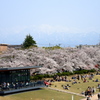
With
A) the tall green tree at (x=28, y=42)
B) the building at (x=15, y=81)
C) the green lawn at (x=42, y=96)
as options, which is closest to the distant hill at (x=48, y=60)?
the building at (x=15, y=81)

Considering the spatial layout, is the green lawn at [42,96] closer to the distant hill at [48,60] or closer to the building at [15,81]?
the building at [15,81]

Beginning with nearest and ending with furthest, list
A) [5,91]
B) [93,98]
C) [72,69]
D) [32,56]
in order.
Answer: [5,91] < [93,98] < [32,56] < [72,69]

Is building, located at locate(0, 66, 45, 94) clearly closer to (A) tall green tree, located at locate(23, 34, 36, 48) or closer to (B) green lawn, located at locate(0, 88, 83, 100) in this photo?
(B) green lawn, located at locate(0, 88, 83, 100)

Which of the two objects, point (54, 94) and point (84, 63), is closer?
point (54, 94)

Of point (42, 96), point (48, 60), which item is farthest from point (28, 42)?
point (42, 96)

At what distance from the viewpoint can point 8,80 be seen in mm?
38219

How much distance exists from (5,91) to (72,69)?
2907 centimetres

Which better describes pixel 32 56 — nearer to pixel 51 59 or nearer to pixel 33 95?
pixel 51 59

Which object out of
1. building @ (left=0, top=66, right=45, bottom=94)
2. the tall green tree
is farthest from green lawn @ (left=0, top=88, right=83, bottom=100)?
the tall green tree

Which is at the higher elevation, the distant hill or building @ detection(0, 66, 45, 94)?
the distant hill

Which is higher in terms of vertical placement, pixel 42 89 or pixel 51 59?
pixel 51 59

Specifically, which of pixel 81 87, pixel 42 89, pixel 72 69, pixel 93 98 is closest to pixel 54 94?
pixel 42 89

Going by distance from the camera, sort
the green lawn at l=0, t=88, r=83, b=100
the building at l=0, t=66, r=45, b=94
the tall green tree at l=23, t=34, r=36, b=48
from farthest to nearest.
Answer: the tall green tree at l=23, t=34, r=36, b=48 < the building at l=0, t=66, r=45, b=94 < the green lawn at l=0, t=88, r=83, b=100

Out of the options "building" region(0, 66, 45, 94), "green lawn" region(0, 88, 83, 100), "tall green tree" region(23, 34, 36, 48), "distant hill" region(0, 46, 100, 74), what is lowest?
"green lawn" region(0, 88, 83, 100)
